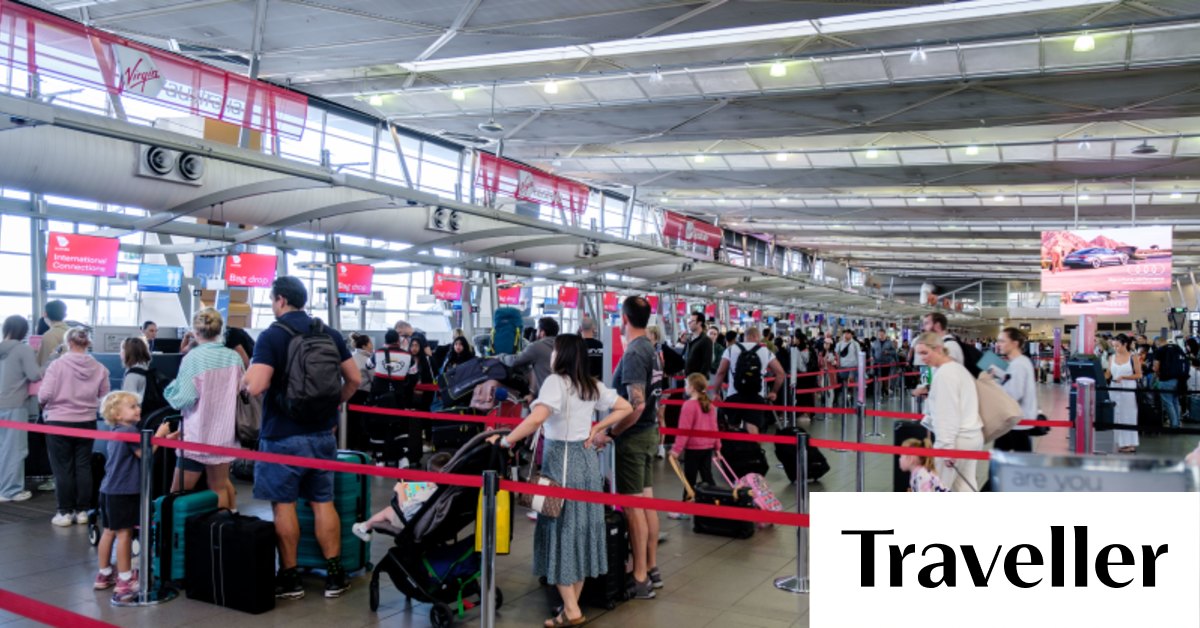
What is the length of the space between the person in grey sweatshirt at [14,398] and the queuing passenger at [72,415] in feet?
2.95

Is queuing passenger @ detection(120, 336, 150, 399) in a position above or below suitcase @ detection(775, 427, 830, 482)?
above

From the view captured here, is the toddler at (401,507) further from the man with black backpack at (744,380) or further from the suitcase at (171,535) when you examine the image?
the man with black backpack at (744,380)

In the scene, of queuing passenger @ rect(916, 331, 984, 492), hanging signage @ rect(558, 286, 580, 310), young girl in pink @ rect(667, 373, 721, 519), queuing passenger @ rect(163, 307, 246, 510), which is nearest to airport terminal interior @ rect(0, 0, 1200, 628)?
queuing passenger @ rect(916, 331, 984, 492)

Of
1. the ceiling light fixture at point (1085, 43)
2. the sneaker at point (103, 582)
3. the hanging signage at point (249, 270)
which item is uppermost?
the ceiling light fixture at point (1085, 43)

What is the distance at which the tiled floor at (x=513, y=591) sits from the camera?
4715 millimetres

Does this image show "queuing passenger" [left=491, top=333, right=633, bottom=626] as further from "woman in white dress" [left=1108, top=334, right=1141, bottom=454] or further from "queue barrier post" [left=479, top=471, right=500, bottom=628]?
"woman in white dress" [left=1108, top=334, right=1141, bottom=454]

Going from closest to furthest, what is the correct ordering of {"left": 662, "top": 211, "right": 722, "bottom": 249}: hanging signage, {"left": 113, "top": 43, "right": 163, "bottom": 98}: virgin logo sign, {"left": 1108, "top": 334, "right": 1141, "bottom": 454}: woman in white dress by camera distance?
{"left": 113, "top": 43, "right": 163, "bottom": 98}: virgin logo sign → {"left": 1108, "top": 334, "right": 1141, "bottom": 454}: woman in white dress → {"left": 662, "top": 211, "right": 722, "bottom": 249}: hanging signage

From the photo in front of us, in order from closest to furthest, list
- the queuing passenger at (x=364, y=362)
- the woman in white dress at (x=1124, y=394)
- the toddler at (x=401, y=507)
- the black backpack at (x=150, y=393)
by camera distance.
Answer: the toddler at (x=401, y=507), the black backpack at (x=150, y=393), the queuing passenger at (x=364, y=362), the woman in white dress at (x=1124, y=394)

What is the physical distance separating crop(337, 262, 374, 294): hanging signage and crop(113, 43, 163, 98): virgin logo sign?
26.2 ft

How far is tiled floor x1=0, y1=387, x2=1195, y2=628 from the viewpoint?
15.5 feet

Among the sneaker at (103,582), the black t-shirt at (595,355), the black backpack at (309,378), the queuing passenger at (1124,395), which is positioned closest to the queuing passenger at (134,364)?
the sneaker at (103,582)

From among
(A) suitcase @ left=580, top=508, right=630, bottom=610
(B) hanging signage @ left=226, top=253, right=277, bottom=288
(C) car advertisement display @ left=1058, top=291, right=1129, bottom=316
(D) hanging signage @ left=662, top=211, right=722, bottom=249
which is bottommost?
(A) suitcase @ left=580, top=508, right=630, bottom=610

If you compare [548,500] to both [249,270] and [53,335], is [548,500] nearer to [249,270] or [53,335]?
[53,335]

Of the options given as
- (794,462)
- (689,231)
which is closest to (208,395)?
(794,462)
